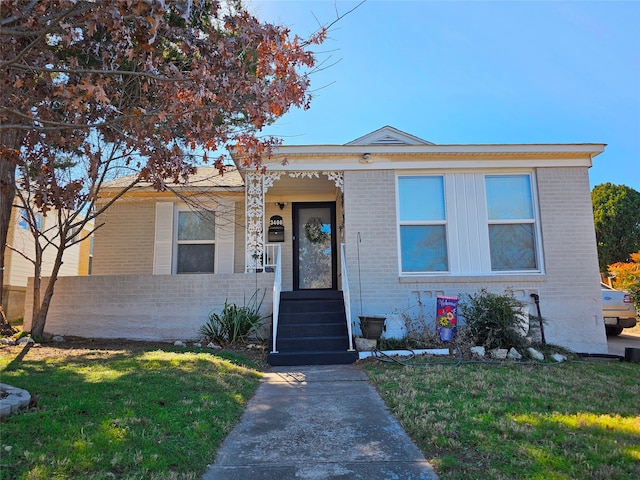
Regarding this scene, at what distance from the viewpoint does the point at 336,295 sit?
8547 mm

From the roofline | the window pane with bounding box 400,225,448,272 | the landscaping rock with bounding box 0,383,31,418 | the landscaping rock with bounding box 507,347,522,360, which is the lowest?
the landscaping rock with bounding box 507,347,522,360

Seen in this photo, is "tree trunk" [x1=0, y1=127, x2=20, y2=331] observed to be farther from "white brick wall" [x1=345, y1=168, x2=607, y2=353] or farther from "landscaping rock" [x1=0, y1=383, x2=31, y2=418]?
"white brick wall" [x1=345, y1=168, x2=607, y2=353]

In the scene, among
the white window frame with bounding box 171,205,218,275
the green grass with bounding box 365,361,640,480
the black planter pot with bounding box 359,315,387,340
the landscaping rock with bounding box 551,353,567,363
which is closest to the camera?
the green grass with bounding box 365,361,640,480

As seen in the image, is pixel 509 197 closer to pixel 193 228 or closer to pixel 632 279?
pixel 193 228

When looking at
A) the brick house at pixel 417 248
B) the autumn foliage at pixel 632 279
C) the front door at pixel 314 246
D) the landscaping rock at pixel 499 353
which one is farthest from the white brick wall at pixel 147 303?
the autumn foliage at pixel 632 279

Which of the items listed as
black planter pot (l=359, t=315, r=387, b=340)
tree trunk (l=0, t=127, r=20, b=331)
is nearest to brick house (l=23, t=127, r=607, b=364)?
black planter pot (l=359, t=315, r=387, b=340)

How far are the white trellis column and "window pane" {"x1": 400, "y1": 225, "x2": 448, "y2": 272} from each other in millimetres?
2788

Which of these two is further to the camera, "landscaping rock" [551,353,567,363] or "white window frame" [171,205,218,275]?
"white window frame" [171,205,218,275]

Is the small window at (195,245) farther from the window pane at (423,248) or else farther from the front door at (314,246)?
the window pane at (423,248)

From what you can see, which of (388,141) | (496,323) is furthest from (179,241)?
(496,323)

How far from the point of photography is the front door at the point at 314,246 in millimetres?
10250

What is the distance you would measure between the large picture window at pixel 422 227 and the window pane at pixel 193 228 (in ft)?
15.8

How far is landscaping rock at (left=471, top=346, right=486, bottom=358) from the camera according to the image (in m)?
6.79

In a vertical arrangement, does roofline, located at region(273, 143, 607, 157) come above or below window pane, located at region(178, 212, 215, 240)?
above
